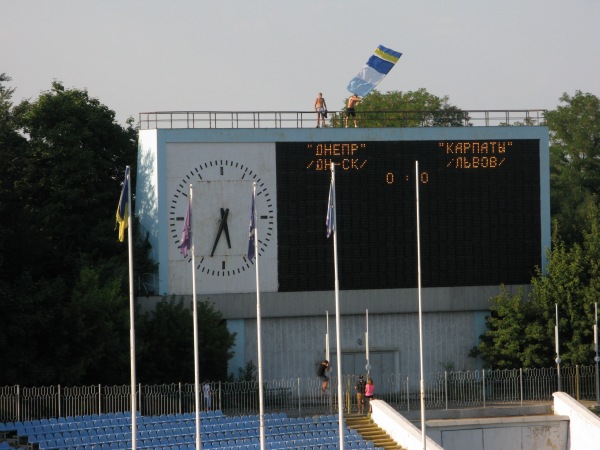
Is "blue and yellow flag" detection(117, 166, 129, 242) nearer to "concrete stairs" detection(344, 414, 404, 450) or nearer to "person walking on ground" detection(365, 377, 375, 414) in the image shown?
"concrete stairs" detection(344, 414, 404, 450)

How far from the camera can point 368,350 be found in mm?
51031

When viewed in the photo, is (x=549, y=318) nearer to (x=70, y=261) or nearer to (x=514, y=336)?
(x=514, y=336)

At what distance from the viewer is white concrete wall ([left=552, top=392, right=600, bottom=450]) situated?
4806cm

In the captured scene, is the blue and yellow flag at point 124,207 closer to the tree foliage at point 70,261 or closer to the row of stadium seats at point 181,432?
the row of stadium seats at point 181,432

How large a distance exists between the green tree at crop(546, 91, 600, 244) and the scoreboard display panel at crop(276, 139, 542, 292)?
1917cm

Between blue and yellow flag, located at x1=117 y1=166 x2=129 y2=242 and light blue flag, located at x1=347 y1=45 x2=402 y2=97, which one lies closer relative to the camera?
blue and yellow flag, located at x1=117 y1=166 x2=129 y2=242

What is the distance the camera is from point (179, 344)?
4891cm

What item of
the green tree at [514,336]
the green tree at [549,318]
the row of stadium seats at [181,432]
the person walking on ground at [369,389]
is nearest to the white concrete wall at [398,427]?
the person walking on ground at [369,389]

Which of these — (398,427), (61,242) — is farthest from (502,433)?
(61,242)

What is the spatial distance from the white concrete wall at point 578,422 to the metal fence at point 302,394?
1.19 meters

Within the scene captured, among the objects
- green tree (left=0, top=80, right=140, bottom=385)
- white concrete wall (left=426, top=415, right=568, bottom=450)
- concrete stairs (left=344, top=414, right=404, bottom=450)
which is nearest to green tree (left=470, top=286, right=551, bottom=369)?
white concrete wall (left=426, top=415, right=568, bottom=450)

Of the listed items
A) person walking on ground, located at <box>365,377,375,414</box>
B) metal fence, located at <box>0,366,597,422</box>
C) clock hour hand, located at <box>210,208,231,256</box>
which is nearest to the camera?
metal fence, located at <box>0,366,597,422</box>

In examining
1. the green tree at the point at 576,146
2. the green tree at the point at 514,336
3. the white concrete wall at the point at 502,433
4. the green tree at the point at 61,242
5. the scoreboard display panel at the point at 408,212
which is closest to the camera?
the green tree at the point at 61,242

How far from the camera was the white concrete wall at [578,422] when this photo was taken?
48.1 metres
